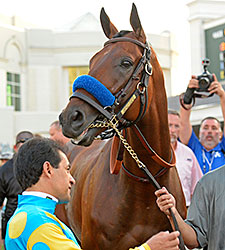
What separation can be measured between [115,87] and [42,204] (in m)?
1.03

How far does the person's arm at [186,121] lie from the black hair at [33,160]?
1.99 metres

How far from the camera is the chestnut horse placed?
3.08 metres

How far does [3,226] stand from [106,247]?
116 inches

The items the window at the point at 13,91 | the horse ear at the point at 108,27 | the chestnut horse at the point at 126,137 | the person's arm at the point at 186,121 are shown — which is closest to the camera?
the chestnut horse at the point at 126,137

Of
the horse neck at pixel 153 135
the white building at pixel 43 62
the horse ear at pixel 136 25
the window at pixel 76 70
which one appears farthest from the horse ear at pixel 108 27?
the window at pixel 76 70

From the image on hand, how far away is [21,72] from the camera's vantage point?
27.6 meters

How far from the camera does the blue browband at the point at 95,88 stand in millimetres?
2990

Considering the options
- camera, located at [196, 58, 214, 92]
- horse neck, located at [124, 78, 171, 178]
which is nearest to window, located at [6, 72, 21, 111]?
camera, located at [196, 58, 214, 92]

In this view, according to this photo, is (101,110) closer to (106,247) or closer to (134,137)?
(134,137)

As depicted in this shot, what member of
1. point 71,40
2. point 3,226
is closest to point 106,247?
point 3,226

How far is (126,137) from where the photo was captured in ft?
11.9

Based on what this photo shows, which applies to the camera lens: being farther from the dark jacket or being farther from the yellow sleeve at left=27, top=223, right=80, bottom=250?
the dark jacket

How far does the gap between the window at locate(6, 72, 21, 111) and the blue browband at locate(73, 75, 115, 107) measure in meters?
23.9

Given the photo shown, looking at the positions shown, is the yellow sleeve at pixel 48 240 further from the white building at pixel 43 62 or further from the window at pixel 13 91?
the window at pixel 13 91
